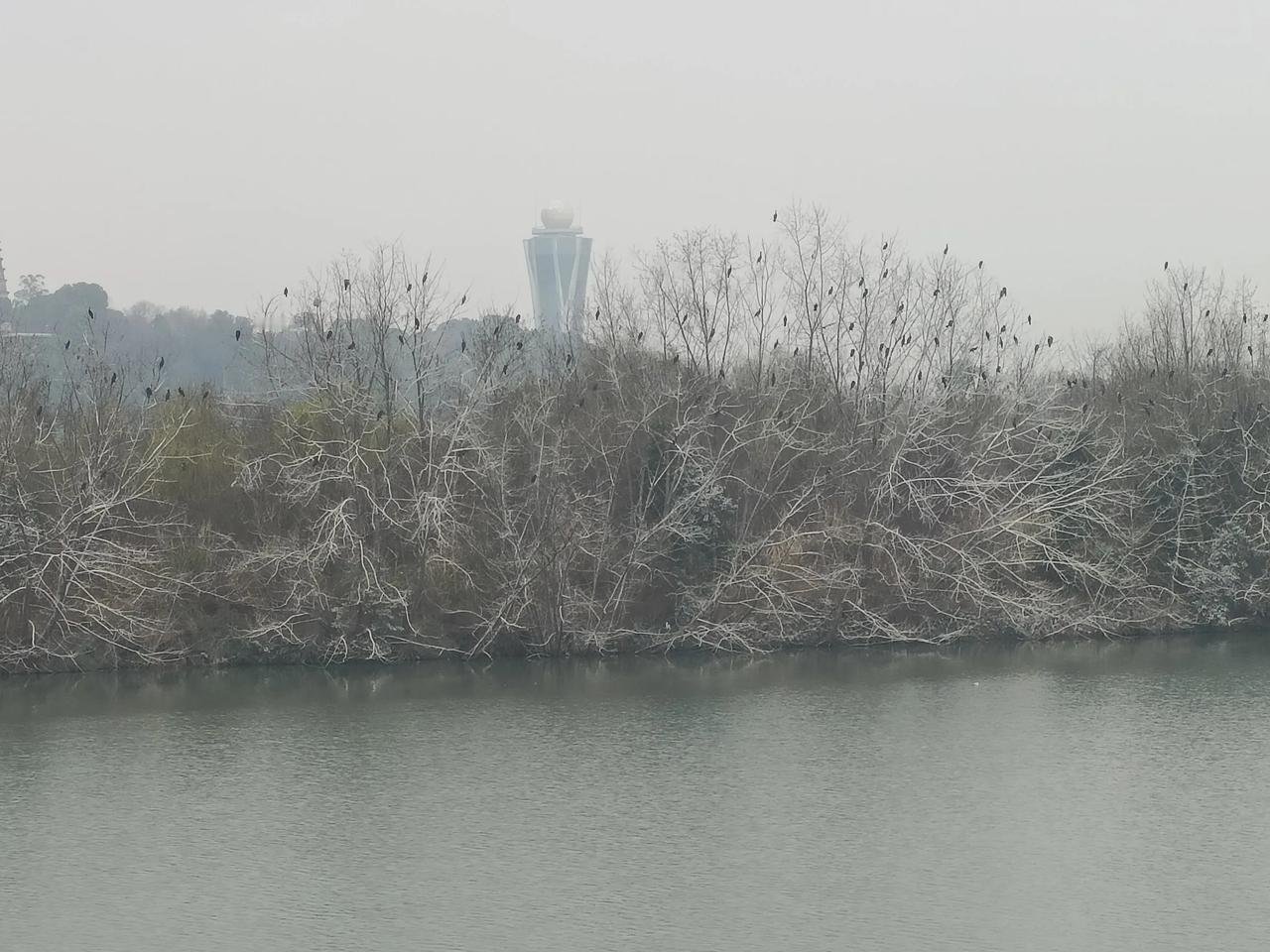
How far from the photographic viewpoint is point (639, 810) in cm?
2189

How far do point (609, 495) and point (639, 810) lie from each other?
16806 mm

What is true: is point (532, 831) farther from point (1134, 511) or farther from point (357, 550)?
point (1134, 511)

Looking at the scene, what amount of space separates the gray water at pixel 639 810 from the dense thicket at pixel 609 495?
2580 millimetres

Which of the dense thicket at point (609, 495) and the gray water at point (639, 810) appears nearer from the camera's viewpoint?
the gray water at point (639, 810)

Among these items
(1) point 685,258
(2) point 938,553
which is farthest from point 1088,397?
(1) point 685,258

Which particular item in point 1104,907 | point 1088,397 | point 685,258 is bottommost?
point 1104,907

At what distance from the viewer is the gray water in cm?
1684

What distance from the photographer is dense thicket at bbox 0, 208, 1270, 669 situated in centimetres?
3538

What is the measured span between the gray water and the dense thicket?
102 inches

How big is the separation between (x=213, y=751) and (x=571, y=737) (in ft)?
20.7

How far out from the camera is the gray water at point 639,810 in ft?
55.3

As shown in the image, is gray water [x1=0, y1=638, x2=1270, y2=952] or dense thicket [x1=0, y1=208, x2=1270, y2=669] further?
dense thicket [x1=0, y1=208, x2=1270, y2=669]

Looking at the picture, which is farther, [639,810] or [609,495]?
[609,495]

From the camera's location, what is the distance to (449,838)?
805 inches
